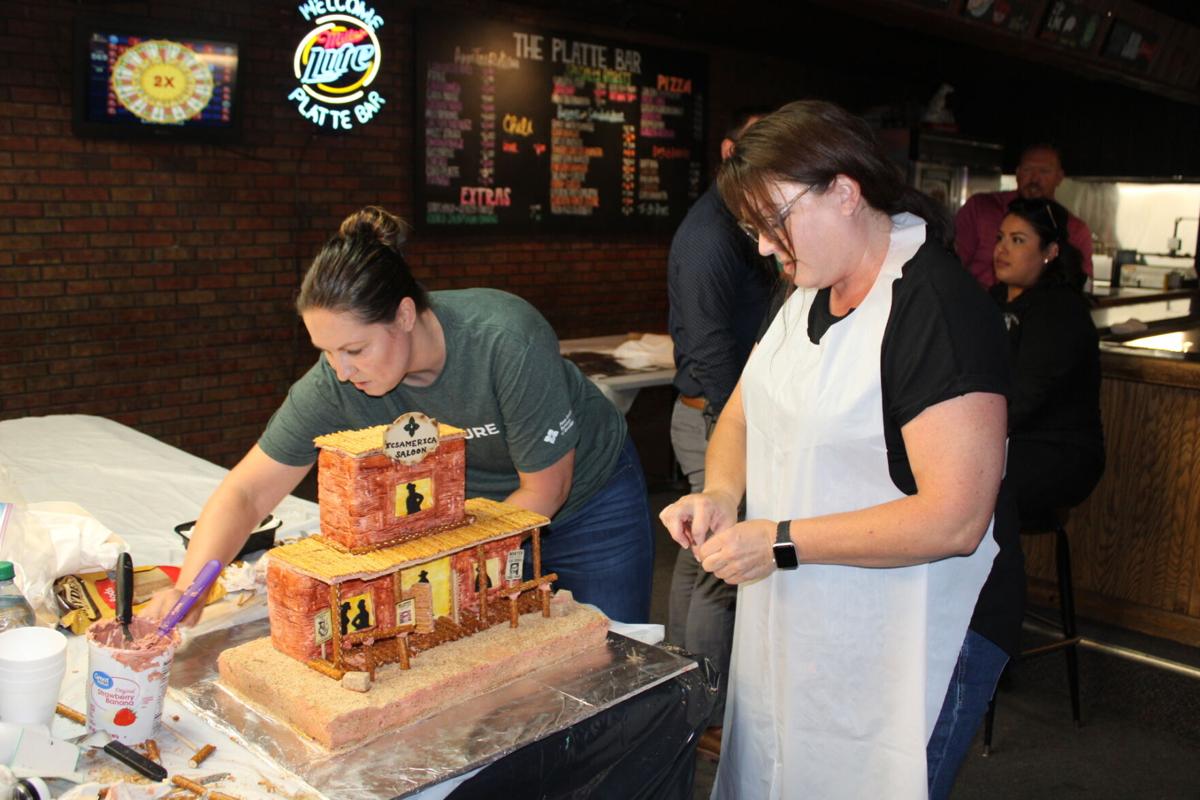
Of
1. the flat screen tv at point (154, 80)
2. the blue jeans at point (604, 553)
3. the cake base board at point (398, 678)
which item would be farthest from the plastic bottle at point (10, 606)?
the flat screen tv at point (154, 80)

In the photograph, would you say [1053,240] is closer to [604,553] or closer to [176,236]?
[604,553]

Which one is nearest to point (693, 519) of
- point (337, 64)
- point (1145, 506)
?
point (1145, 506)

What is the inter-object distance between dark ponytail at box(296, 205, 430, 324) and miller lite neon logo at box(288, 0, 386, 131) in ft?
12.5

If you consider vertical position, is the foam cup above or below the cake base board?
above

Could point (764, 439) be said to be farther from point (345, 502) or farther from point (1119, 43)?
point (1119, 43)

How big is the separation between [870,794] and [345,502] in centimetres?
91

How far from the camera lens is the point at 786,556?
153 centimetres

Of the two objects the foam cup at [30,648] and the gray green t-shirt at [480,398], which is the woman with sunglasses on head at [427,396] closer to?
the gray green t-shirt at [480,398]

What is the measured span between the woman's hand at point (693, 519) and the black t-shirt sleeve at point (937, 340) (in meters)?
0.32

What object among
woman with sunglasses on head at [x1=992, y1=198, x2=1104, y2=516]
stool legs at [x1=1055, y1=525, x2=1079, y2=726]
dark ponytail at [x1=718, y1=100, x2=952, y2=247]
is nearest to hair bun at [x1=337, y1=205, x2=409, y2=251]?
dark ponytail at [x1=718, y1=100, x2=952, y2=247]

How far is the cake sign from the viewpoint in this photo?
1.50 metres

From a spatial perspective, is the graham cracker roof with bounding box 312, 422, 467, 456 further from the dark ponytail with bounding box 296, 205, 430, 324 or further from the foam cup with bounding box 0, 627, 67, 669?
the foam cup with bounding box 0, 627, 67, 669

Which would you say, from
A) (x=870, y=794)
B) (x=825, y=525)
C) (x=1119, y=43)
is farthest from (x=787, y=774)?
(x=1119, y=43)

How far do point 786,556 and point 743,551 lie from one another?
62mm
